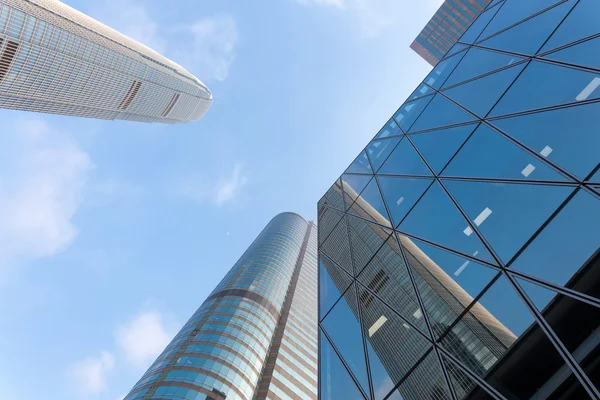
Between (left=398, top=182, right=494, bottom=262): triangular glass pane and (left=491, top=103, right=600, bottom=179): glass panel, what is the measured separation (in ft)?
6.84

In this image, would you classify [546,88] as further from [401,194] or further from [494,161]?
[401,194]

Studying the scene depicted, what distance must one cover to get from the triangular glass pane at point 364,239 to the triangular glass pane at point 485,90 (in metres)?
4.60

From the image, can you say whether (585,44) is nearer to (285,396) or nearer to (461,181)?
(461,181)

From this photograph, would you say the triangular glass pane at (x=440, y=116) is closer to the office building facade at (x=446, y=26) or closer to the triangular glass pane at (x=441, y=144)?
the triangular glass pane at (x=441, y=144)

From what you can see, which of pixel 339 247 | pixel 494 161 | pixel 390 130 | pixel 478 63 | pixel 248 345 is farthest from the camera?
pixel 248 345

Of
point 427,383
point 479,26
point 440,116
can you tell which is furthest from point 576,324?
point 479,26

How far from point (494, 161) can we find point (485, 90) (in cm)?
382

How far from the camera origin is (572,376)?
478 cm

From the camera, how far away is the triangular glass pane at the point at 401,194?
1030 centimetres

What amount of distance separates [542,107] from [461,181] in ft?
7.65

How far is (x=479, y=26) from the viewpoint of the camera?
15.7 metres

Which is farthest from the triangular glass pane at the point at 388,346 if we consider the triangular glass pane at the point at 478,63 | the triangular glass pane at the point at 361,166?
the triangular glass pane at the point at 478,63

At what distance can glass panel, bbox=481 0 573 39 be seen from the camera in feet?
36.9

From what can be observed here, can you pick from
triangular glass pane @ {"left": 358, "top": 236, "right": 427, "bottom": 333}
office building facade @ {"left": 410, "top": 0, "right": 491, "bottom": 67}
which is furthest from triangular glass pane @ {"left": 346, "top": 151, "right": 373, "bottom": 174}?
office building facade @ {"left": 410, "top": 0, "right": 491, "bottom": 67}
